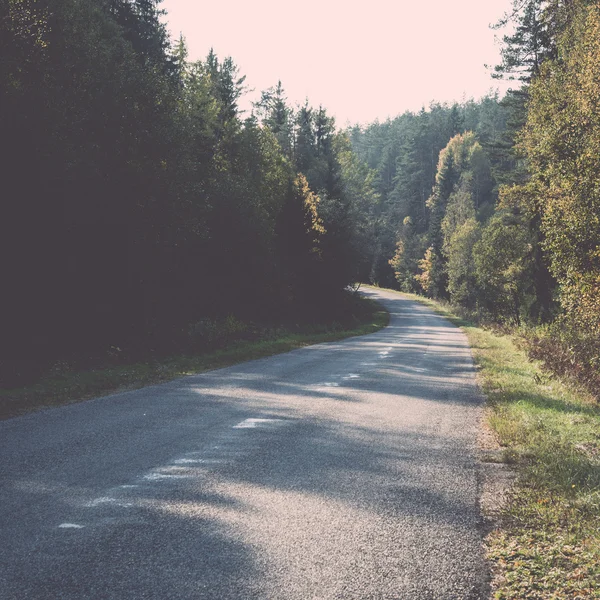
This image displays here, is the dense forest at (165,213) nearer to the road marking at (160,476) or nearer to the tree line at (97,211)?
the tree line at (97,211)

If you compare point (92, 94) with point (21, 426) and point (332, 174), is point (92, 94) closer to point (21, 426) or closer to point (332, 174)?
point (21, 426)

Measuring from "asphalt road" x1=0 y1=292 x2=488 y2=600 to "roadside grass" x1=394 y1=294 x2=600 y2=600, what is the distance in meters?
0.26

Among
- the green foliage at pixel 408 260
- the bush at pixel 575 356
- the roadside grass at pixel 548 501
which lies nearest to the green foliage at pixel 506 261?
the bush at pixel 575 356

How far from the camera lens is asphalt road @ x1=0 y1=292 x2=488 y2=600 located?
3.47 m

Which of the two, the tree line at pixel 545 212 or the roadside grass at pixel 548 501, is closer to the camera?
the roadside grass at pixel 548 501

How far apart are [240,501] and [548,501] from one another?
2968 mm

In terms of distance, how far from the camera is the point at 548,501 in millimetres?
5020

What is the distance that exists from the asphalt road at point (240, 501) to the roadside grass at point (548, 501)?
0.26 meters

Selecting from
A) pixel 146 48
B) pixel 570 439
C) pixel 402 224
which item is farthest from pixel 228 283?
pixel 402 224

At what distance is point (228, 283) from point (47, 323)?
13.4 metres

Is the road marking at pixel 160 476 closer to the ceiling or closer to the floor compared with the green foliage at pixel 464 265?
closer to the floor

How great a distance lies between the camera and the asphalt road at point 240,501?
3473mm

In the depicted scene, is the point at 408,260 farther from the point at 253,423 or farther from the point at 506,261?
the point at 253,423

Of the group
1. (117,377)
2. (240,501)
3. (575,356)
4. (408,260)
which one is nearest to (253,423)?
(240,501)
